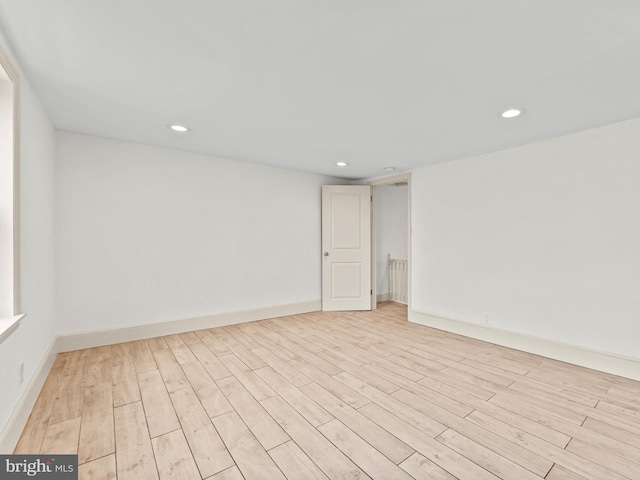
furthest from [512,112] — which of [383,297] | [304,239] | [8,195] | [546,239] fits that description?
[383,297]

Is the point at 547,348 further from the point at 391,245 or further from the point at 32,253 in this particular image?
the point at 32,253

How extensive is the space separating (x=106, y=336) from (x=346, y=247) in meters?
3.46

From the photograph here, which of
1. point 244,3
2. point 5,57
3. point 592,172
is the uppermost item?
point 244,3

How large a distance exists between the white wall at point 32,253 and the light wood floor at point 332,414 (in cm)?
34

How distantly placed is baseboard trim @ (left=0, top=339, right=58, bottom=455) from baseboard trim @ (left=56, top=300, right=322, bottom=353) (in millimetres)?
463

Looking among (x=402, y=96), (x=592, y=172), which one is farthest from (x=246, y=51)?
(x=592, y=172)

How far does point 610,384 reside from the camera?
2354 mm

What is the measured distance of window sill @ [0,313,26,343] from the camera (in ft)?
4.42

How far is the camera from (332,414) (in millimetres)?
1912

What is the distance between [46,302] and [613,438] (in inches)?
169

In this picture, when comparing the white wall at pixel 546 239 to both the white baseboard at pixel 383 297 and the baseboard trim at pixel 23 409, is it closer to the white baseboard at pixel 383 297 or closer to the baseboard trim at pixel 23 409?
the white baseboard at pixel 383 297

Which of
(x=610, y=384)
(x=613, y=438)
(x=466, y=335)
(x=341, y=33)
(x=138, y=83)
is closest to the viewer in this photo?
(x=341, y=33)

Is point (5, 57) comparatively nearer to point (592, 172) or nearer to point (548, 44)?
point (548, 44)

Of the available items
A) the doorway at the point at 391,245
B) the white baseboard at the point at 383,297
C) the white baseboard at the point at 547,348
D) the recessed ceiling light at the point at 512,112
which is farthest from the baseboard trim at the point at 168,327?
the recessed ceiling light at the point at 512,112
